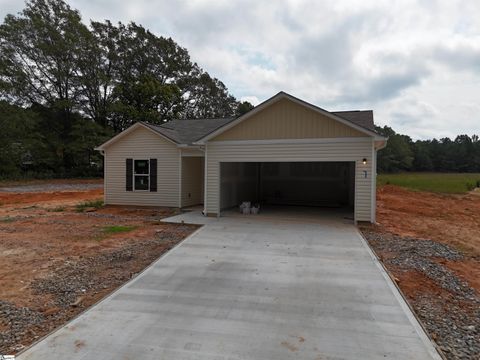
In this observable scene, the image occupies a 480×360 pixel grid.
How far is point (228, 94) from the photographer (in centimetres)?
4912

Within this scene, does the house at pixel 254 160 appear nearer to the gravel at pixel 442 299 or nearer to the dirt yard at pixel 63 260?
the dirt yard at pixel 63 260

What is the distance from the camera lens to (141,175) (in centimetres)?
1311

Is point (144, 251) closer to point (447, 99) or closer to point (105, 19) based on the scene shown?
point (447, 99)

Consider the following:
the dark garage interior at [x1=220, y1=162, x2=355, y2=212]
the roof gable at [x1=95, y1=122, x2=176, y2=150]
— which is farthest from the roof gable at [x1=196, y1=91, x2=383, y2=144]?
the dark garage interior at [x1=220, y1=162, x2=355, y2=212]

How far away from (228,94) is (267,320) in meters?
48.0

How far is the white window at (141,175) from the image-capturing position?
1304cm

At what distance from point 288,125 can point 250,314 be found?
23.1 ft

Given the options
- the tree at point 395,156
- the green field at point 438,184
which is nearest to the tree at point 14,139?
the green field at point 438,184

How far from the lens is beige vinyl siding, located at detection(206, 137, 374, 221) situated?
9227 millimetres

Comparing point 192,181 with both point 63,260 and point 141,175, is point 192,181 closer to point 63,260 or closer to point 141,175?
point 141,175

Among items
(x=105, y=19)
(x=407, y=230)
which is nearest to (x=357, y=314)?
(x=407, y=230)

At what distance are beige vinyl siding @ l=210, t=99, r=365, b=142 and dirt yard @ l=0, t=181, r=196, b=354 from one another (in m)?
3.60

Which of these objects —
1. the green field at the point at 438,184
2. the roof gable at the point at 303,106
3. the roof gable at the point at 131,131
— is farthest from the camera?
the green field at the point at 438,184

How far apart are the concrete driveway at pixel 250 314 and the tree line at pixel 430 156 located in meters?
65.2
